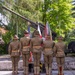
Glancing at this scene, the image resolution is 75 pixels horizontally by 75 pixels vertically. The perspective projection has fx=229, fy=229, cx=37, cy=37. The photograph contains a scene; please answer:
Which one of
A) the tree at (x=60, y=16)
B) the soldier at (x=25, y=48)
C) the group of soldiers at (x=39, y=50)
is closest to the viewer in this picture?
the group of soldiers at (x=39, y=50)

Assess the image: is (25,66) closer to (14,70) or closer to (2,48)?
(14,70)

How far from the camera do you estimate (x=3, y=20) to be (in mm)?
21766

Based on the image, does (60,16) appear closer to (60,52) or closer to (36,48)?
(60,52)

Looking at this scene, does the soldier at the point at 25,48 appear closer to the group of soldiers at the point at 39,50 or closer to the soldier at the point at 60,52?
the group of soldiers at the point at 39,50

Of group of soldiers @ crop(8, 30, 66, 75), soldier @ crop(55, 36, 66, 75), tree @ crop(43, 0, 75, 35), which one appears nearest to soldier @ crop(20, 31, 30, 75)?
group of soldiers @ crop(8, 30, 66, 75)

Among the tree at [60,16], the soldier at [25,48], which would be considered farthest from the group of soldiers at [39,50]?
the tree at [60,16]

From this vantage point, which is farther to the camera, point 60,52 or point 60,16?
point 60,16

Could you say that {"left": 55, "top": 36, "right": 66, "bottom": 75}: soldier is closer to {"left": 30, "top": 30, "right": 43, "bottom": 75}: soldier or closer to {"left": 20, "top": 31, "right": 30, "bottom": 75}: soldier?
{"left": 30, "top": 30, "right": 43, "bottom": 75}: soldier

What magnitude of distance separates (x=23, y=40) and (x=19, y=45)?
1.05 ft

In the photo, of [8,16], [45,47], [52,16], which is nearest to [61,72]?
[45,47]

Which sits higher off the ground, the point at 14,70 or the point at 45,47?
the point at 45,47

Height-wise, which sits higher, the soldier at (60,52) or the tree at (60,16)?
the tree at (60,16)

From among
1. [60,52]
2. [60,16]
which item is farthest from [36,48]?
[60,16]

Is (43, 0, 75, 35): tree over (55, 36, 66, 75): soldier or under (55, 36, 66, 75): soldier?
over
